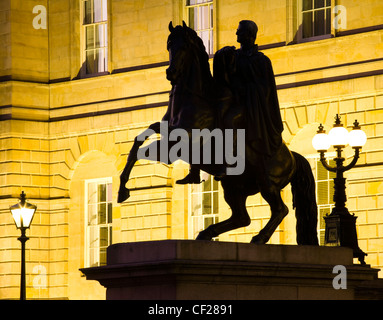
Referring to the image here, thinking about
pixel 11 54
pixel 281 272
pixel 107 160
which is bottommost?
pixel 281 272

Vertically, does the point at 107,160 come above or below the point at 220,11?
below

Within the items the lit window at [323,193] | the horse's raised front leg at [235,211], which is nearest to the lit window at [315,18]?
the lit window at [323,193]

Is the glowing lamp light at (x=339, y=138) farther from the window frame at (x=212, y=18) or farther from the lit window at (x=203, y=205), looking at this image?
the window frame at (x=212, y=18)

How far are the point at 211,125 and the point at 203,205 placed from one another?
57.2 ft

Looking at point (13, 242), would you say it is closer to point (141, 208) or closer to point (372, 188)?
point (141, 208)

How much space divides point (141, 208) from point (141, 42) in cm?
427

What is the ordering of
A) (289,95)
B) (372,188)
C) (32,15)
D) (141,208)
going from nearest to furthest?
(372,188) → (289,95) → (141,208) → (32,15)

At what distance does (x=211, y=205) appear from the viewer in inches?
1369

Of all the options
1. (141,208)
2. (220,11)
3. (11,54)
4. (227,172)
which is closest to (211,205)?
(141,208)

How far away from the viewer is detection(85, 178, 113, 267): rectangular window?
121 ft

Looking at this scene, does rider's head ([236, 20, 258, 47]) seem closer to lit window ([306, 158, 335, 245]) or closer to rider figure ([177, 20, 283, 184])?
rider figure ([177, 20, 283, 184])

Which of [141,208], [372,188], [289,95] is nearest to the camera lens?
[372,188]

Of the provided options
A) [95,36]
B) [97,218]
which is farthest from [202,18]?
[97,218]

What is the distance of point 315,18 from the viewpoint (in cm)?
3300
